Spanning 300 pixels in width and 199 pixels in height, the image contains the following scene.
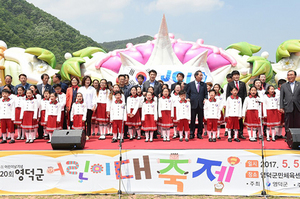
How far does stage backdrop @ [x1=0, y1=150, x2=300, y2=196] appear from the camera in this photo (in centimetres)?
401

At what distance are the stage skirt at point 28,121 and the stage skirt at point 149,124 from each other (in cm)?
225

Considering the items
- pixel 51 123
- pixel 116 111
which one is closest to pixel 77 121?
pixel 51 123

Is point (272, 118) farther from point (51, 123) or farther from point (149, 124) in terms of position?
point (51, 123)

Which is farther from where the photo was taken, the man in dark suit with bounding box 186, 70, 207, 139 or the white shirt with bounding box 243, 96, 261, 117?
the man in dark suit with bounding box 186, 70, 207, 139

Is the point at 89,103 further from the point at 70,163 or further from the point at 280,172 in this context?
the point at 280,172

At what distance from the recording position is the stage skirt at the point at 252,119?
5109 millimetres

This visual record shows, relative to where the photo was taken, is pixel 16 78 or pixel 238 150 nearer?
pixel 238 150

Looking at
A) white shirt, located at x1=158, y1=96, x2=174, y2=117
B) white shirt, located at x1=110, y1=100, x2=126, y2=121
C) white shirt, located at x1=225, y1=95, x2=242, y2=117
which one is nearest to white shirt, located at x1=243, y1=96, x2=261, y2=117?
white shirt, located at x1=225, y1=95, x2=242, y2=117

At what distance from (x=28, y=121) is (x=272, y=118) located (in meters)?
4.91

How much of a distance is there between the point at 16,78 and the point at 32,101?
4.92 m

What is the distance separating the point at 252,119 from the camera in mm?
5133

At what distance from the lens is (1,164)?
414cm

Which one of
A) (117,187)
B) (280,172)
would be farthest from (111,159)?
A: (280,172)

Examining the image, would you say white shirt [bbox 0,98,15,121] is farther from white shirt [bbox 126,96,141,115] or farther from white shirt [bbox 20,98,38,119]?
white shirt [bbox 126,96,141,115]
